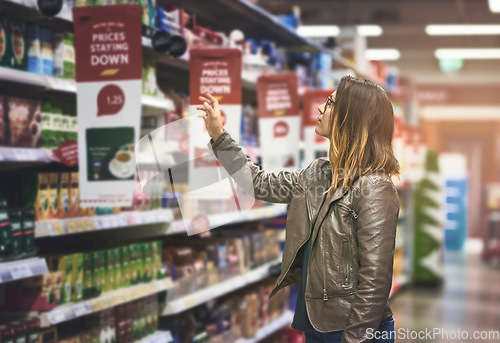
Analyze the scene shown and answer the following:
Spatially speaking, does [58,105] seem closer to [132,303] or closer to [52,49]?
[52,49]

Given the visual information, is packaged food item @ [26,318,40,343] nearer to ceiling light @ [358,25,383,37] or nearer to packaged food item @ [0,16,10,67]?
packaged food item @ [0,16,10,67]

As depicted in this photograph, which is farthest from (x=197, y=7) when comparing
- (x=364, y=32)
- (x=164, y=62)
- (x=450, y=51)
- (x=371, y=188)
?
(x=450, y=51)

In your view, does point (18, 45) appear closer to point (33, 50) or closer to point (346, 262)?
point (33, 50)

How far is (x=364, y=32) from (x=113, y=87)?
9657 mm

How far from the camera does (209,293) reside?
12.9 ft

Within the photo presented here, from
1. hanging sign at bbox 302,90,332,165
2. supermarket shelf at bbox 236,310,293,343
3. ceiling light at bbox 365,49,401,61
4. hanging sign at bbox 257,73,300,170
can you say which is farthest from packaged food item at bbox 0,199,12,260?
ceiling light at bbox 365,49,401,61

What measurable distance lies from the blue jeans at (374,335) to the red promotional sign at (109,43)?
1.23 m

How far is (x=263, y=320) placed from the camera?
16.0 ft

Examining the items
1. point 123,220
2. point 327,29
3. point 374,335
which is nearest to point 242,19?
point 123,220

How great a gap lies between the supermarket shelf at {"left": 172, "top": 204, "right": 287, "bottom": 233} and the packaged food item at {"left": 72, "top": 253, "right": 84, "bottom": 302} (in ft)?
2.14

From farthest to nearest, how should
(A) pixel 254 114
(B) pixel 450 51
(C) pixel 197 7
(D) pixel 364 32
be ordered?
(B) pixel 450 51 < (D) pixel 364 32 < (A) pixel 254 114 < (C) pixel 197 7

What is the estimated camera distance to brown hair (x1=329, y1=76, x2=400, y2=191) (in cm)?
210

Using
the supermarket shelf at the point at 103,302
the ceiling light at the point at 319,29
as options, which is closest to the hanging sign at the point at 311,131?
the supermarket shelf at the point at 103,302

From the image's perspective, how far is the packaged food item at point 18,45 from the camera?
2662 millimetres
